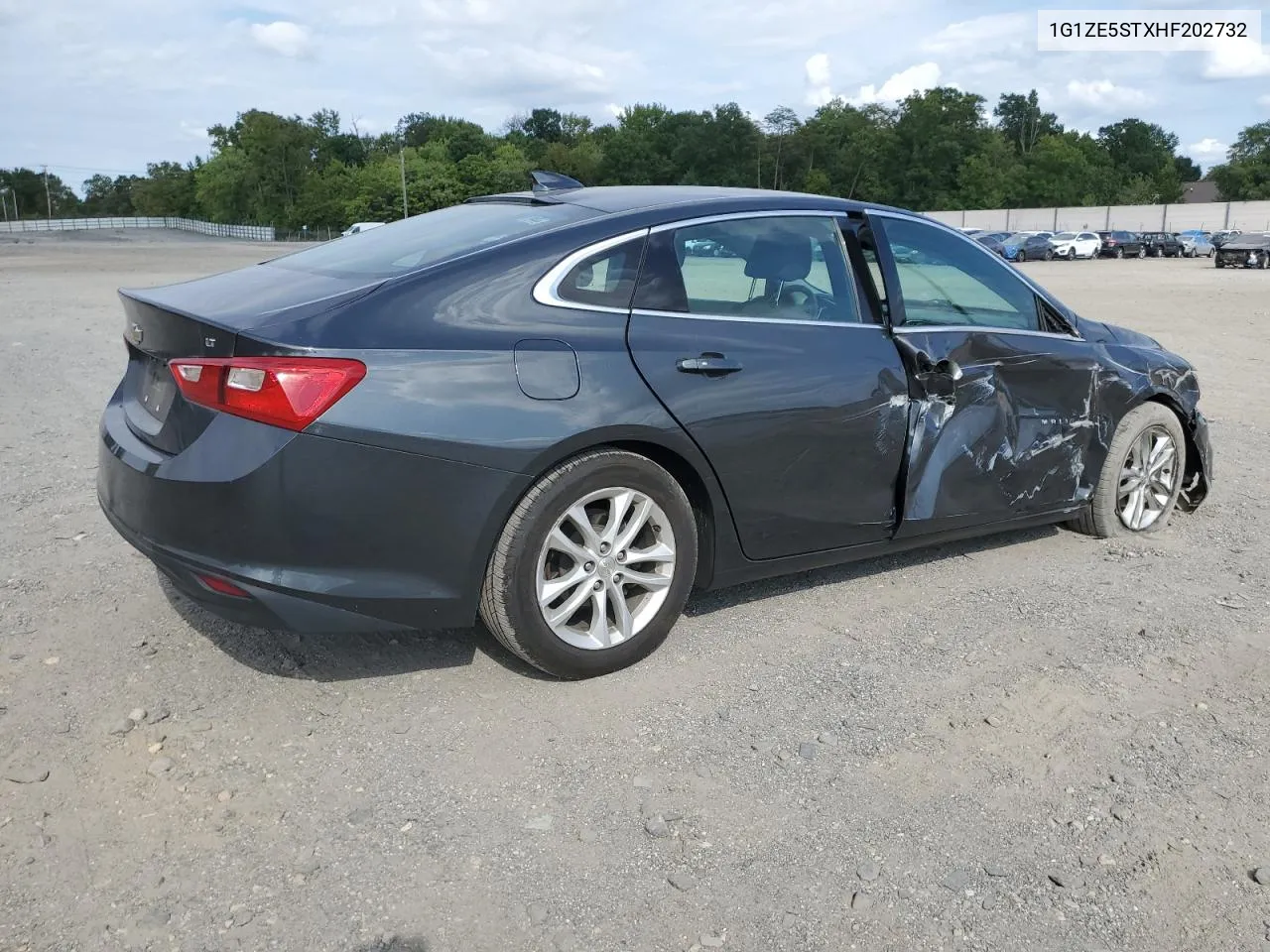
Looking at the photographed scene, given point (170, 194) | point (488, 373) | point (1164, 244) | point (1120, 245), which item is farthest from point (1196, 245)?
point (170, 194)

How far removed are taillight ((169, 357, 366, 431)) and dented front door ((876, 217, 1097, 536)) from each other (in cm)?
225

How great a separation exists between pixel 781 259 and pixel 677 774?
1.99 m

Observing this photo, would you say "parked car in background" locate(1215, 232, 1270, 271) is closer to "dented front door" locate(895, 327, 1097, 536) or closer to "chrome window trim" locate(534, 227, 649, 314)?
"dented front door" locate(895, 327, 1097, 536)

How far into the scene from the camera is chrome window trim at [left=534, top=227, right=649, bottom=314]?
3.45 metres

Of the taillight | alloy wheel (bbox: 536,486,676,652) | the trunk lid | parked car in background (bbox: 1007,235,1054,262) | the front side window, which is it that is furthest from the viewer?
parked car in background (bbox: 1007,235,1054,262)

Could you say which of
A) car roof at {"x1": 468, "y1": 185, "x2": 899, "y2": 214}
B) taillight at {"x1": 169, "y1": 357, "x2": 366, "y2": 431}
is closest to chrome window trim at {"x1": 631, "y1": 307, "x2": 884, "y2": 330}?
car roof at {"x1": 468, "y1": 185, "x2": 899, "y2": 214}

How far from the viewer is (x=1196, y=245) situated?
190 feet

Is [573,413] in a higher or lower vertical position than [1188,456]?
higher

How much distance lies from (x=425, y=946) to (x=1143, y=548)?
417 centimetres

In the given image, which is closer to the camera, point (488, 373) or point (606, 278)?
point (488, 373)

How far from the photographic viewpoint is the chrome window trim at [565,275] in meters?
3.45

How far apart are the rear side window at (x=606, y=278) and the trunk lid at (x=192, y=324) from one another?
622mm

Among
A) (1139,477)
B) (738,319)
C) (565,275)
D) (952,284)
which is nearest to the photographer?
(565,275)

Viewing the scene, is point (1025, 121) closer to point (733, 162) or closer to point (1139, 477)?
point (733, 162)
